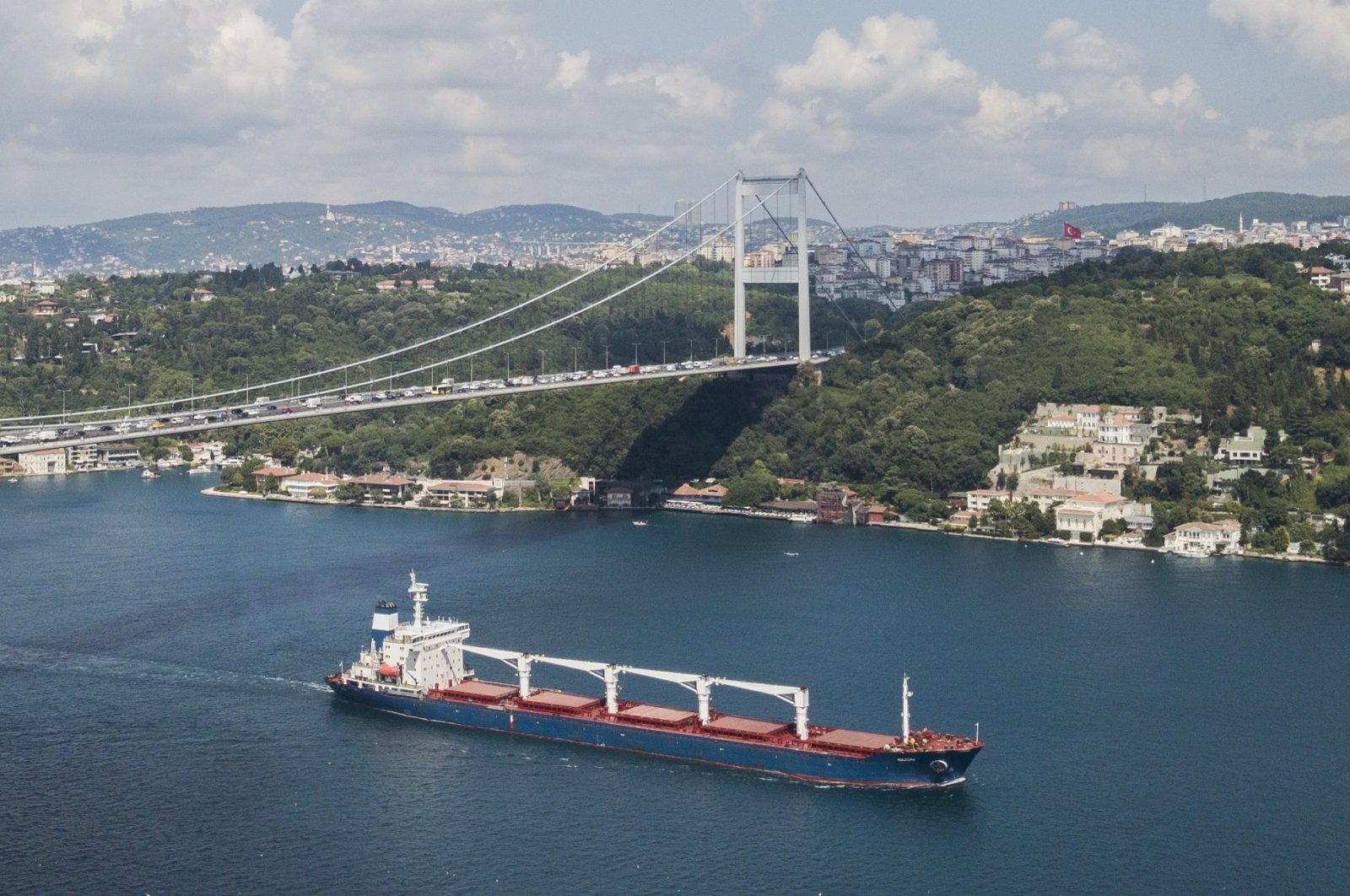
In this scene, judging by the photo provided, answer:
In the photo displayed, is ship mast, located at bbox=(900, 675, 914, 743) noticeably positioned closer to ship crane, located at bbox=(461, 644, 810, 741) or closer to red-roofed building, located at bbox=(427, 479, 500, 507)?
ship crane, located at bbox=(461, 644, 810, 741)

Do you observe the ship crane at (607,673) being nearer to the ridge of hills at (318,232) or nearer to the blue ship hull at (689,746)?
the blue ship hull at (689,746)

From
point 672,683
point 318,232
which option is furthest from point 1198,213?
point 672,683

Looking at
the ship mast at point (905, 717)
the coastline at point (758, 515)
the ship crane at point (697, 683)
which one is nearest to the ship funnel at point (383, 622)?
the ship crane at point (697, 683)

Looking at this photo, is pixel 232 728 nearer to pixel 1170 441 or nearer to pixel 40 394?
pixel 1170 441

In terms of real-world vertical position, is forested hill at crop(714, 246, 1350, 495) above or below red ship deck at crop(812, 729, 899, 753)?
above

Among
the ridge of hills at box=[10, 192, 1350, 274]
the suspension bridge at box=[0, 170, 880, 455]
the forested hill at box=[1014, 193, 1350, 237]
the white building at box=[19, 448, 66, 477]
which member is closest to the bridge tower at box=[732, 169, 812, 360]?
the suspension bridge at box=[0, 170, 880, 455]

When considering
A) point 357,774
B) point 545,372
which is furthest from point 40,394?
point 357,774
